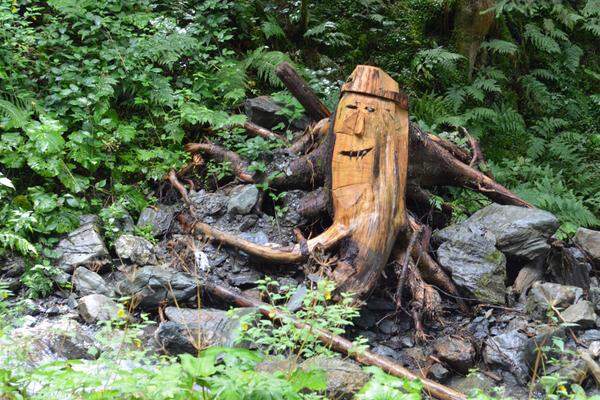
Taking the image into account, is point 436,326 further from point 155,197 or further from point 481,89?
point 481,89

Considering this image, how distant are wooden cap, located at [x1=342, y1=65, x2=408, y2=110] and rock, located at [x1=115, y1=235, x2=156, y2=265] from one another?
243 cm

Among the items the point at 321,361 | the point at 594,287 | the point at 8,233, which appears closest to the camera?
the point at 321,361

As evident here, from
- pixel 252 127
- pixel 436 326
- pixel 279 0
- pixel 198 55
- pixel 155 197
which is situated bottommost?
pixel 436 326

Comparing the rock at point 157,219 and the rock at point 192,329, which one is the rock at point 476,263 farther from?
the rock at point 157,219

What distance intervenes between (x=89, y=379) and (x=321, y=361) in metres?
1.40

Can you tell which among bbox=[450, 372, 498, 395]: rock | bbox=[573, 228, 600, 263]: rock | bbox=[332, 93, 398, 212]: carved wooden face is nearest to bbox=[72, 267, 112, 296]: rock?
bbox=[332, 93, 398, 212]: carved wooden face

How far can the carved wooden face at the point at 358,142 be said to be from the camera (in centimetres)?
559

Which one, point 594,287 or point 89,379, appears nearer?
point 89,379

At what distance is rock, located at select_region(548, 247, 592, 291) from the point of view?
5980 mm

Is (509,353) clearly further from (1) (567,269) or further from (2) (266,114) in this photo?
(2) (266,114)

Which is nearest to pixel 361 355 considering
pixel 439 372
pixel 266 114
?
pixel 439 372

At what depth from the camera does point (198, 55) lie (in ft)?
25.0

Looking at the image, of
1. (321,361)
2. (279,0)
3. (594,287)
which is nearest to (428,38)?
(279,0)

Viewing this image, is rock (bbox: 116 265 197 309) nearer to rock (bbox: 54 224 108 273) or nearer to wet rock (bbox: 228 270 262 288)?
wet rock (bbox: 228 270 262 288)
